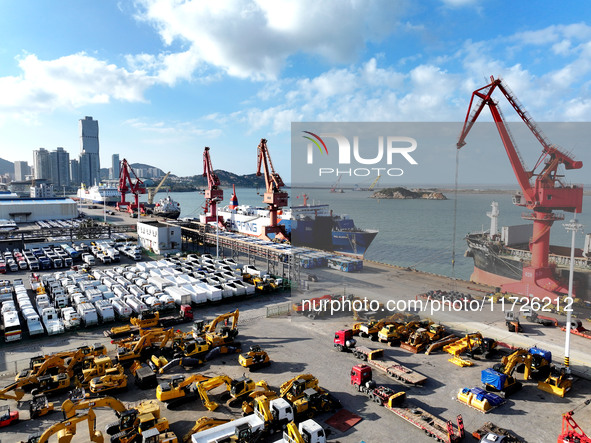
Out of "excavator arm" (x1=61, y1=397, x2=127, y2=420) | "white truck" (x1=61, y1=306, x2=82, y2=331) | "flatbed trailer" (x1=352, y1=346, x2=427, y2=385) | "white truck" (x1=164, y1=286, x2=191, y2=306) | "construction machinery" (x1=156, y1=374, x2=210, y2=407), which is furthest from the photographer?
"white truck" (x1=164, y1=286, x2=191, y2=306)

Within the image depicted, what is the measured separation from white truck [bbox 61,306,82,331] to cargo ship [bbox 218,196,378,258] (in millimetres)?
33404

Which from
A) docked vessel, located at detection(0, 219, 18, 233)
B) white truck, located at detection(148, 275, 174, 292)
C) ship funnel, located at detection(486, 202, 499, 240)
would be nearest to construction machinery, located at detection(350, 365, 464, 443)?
white truck, located at detection(148, 275, 174, 292)

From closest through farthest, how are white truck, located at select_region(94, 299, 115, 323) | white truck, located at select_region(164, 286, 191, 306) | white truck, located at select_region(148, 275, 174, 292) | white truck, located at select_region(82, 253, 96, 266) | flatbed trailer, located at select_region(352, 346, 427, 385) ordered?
1. flatbed trailer, located at select_region(352, 346, 427, 385)
2. white truck, located at select_region(94, 299, 115, 323)
3. white truck, located at select_region(164, 286, 191, 306)
4. white truck, located at select_region(148, 275, 174, 292)
5. white truck, located at select_region(82, 253, 96, 266)

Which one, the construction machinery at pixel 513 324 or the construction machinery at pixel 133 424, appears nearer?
the construction machinery at pixel 133 424

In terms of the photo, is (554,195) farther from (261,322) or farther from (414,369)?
(261,322)

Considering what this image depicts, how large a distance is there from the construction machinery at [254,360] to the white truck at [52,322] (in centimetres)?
1228

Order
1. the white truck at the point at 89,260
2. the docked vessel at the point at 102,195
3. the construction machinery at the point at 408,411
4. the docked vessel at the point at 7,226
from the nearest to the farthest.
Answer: the construction machinery at the point at 408,411 < the white truck at the point at 89,260 < the docked vessel at the point at 7,226 < the docked vessel at the point at 102,195

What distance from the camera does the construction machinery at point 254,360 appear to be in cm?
1777

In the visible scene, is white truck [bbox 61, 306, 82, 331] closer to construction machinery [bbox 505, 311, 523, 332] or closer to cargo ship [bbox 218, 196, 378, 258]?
construction machinery [bbox 505, 311, 523, 332]

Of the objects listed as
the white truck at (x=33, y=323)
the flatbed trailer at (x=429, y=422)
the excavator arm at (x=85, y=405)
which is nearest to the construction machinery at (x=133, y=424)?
A: the excavator arm at (x=85, y=405)

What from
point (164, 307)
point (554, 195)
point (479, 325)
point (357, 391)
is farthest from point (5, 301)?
point (554, 195)

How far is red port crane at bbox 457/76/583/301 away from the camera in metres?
28.2

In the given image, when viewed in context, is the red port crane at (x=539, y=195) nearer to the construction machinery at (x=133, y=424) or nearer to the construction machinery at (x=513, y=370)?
the construction machinery at (x=513, y=370)

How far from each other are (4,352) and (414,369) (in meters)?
22.1
